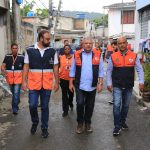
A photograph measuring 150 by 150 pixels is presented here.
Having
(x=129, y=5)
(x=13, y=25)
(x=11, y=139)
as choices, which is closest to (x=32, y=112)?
(x=11, y=139)

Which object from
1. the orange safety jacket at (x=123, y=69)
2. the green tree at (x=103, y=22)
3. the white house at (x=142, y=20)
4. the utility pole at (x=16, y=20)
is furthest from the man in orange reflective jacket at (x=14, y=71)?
the green tree at (x=103, y=22)

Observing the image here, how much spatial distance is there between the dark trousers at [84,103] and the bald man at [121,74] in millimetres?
461

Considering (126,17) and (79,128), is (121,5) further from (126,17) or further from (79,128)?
(79,128)

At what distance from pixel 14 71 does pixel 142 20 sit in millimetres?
11214

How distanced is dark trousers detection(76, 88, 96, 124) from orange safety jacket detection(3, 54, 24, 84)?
261 centimetres

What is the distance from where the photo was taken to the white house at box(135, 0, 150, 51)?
717 inches

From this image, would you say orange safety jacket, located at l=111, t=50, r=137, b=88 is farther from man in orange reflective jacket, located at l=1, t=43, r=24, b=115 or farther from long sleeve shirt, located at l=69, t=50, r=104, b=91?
man in orange reflective jacket, located at l=1, t=43, r=24, b=115

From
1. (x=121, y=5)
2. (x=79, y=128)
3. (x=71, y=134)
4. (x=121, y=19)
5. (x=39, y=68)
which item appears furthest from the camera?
(x=121, y=19)

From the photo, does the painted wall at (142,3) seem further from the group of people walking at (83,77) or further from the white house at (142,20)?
the group of people walking at (83,77)

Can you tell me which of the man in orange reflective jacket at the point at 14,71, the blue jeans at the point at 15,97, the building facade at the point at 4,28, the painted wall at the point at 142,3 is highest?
the painted wall at the point at 142,3

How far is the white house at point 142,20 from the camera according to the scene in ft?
59.8

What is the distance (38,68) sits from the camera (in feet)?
24.7

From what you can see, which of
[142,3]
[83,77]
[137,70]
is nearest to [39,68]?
[83,77]

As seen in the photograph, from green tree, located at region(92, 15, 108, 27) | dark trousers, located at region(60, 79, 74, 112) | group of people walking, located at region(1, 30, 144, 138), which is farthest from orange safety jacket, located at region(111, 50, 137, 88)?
→ green tree, located at region(92, 15, 108, 27)
